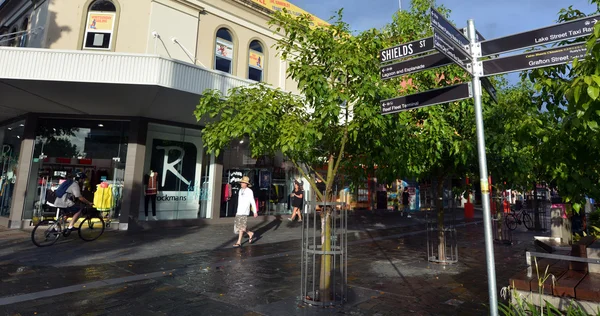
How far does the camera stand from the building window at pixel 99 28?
12688mm

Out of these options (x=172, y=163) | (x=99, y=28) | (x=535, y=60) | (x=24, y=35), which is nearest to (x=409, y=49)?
(x=535, y=60)

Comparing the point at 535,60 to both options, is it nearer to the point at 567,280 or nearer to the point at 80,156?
the point at 567,280

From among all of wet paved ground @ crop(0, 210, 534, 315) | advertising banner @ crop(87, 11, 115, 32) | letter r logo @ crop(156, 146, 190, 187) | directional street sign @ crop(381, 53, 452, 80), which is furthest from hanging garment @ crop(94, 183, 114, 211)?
directional street sign @ crop(381, 53, 452, 80)

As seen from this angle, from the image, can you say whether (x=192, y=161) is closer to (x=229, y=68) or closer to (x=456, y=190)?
(x=229, y=68)

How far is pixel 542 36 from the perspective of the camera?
2953mm

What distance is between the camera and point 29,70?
9758 millimetres

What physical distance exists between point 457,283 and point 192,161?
1162 centimetres

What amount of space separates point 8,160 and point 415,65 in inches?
672

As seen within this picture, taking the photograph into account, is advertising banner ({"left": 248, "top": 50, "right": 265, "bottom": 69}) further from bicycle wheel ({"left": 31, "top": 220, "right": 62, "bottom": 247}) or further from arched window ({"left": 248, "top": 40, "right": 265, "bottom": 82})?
bicycle wheel ({"left": 31, "top": 220, "right": 62, "bottom": 247})

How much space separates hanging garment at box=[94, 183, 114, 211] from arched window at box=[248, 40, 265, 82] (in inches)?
292

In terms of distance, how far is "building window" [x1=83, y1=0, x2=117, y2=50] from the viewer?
12.7m

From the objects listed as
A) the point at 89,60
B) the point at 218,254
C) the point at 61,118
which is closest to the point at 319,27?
the point at 218,254

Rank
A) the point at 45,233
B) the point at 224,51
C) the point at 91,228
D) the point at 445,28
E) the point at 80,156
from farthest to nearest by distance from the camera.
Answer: the point at 224,51, the point at 80,156, the point at 91,228, the point at 45,233, the point at 445,28

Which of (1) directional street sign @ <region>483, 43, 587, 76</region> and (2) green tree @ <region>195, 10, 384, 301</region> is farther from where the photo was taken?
(2) green tree @ <region>195, 10, 384, 301</region>
